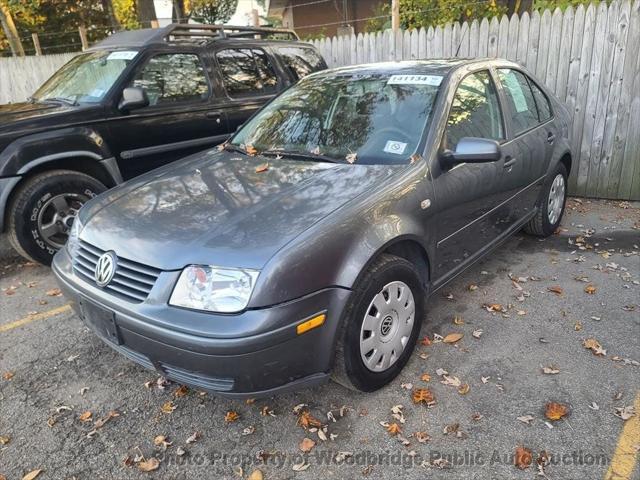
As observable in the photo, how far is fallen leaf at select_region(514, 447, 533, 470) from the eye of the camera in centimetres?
232

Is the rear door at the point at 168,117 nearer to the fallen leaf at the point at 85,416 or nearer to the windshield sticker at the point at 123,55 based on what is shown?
the windshield sticker at the point at 123,55

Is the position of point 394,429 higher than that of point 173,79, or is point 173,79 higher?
point 173,79

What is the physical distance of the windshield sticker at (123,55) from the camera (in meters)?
5.22

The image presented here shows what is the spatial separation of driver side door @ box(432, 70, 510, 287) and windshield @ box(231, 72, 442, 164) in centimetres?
23

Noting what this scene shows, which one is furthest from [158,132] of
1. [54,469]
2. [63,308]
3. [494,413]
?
[494,413]

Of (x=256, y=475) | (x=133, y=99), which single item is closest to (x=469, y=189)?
(x=256, y=475)

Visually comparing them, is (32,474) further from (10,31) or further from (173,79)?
(10,31)

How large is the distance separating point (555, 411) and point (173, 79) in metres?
4.79

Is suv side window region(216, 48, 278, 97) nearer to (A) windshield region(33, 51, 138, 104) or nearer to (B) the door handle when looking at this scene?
(A) windshield region(33, 51, 138, 104)

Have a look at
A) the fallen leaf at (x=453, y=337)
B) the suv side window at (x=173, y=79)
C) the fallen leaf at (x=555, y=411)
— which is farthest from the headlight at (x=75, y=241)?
the fallen leaf at (x=555, y=411)

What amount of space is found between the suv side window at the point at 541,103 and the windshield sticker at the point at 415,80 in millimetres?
1549

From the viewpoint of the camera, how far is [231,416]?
2730mm

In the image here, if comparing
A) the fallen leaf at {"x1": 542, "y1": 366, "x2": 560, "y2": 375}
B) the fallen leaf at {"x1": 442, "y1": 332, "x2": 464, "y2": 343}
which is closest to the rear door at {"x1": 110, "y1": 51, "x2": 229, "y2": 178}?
the fallen leaf at {"x1": 442, "y1": 332, "x2": 464, "y2": 343}

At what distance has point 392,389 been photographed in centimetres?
288
